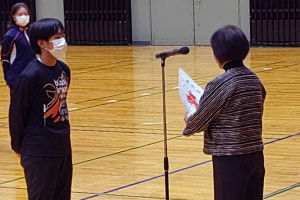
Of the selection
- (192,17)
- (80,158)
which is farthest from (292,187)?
(192,17)

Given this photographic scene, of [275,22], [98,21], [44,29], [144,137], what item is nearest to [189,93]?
[44,29]

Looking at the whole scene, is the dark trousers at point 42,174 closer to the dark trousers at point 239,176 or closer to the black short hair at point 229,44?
the dark trousers at point 239,176

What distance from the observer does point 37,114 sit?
174 inches

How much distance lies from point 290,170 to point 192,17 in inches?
516

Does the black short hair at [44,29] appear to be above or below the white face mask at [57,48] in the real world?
above

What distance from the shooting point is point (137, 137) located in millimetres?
8859

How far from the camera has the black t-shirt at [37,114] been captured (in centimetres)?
436

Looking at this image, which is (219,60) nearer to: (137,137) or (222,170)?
(222,170)

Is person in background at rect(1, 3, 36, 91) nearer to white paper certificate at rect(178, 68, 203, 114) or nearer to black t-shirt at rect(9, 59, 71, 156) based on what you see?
black t-shirt at rect(9, 59, 71, 156)

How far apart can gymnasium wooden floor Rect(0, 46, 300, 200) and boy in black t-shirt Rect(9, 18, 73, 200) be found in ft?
6.30

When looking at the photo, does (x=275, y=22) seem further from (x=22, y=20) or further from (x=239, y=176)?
(x=239, y=176)

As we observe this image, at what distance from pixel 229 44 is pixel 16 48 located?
445 cm

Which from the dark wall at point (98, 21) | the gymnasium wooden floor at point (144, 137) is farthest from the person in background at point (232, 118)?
the dark wall at point (98, 21)

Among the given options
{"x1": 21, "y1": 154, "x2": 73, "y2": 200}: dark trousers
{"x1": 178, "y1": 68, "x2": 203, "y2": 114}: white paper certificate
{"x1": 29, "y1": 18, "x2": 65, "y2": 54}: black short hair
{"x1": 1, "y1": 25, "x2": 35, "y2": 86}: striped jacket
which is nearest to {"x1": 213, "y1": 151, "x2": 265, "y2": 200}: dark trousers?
{"x1": 178, "y1": 68, "x2": 203, "y2": 114}: white paper certificate
